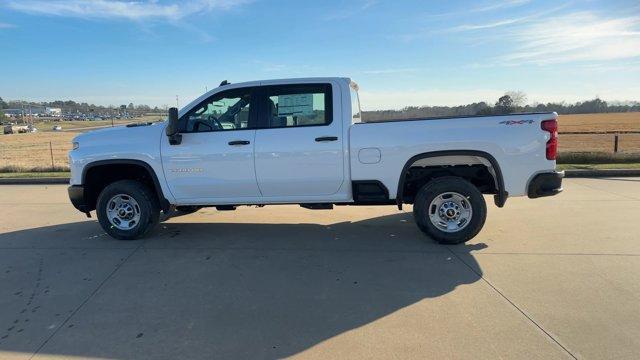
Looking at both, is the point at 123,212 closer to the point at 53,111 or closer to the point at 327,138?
the point at 327,138

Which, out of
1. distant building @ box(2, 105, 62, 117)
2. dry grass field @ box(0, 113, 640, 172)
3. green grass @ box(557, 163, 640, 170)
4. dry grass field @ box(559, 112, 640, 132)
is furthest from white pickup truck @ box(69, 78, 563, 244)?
distant building @ box(2, 105, 62, 117)

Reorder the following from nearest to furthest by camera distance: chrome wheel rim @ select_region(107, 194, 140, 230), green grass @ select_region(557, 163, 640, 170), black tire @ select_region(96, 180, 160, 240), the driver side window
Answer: the driver side window, black tire @ select_region(96, 180, 160, 240), chrome wheel rim @ select_region(107, 194, 140, 230), green grass @ select_region(557, 163, 640, 170)

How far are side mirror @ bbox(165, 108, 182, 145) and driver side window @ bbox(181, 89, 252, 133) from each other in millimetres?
150

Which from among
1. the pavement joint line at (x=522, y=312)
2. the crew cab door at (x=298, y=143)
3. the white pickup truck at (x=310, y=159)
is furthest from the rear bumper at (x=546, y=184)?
the crew cab door at (x=298, y=143)

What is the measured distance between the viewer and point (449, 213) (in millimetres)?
5629

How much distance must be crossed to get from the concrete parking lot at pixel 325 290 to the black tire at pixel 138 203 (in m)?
0.20

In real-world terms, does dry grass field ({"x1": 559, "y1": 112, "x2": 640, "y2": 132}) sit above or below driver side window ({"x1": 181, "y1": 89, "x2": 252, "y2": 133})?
below

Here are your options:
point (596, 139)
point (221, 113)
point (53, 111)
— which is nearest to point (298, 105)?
point (221, 113)

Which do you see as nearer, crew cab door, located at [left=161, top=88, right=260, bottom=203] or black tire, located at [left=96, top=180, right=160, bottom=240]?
crew cab door, located at [left=161, top=88, right=260, bottom=203]

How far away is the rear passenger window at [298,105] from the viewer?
5730mm

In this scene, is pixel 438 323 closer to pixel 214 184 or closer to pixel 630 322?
pixel 630 322

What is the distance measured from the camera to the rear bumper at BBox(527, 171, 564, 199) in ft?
17.5

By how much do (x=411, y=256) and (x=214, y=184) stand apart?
2.55 meters

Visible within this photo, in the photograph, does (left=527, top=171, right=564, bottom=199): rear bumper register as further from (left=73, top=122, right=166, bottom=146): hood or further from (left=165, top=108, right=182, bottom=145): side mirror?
(left=73, top=122, right=166, bottom=146): hood
